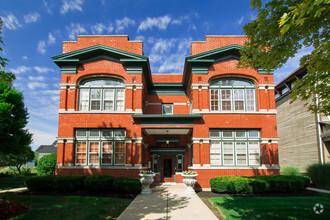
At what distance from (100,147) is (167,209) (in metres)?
8.54

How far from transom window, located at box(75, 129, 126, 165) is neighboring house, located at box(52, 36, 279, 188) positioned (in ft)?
0.23

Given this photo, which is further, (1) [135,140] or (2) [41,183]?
(1) [135,140]

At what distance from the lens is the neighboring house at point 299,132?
19.6m

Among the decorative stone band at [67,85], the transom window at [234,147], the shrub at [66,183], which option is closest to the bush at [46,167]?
the shrub at [66,183]

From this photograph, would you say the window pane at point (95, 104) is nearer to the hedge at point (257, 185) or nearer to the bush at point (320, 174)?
the hedge at point (257, 185)

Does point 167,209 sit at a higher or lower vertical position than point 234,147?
lower

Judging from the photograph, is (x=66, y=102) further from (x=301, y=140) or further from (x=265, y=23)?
(x=301, y=140)

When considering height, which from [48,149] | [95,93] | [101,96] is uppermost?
[95,93]

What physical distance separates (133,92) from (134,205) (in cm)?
870

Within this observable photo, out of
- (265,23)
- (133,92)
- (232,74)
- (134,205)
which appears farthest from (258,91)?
(134,205)

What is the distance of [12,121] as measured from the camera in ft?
74.9

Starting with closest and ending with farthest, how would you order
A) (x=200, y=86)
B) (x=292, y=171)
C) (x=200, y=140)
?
(x=200, y=140), (x=200, y=86), (x=292, y=171)

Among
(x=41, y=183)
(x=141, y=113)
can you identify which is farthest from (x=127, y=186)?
(x=41, y=183)

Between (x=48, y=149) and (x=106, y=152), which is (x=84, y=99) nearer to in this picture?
(x=106, y=152)
